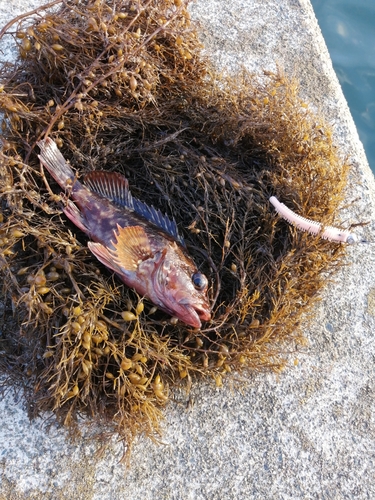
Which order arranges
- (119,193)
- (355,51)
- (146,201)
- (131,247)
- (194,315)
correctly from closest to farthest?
(194,315)
(131,247)
(119,193)
(146,201)
(355,51)

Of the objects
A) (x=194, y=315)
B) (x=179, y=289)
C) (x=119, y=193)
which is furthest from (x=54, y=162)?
(x=194, y=315)

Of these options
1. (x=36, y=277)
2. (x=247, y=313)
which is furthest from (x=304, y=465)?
(x=36, y=277)

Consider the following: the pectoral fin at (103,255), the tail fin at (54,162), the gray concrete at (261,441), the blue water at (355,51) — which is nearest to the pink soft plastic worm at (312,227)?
the gray concrete at (261,441)

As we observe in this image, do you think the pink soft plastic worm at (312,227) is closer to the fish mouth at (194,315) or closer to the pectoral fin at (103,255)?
the fish mouth at (194,315)

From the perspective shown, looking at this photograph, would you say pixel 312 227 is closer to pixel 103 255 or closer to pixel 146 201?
pixel 146 201

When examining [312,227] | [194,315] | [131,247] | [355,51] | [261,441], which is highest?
[355,51]
